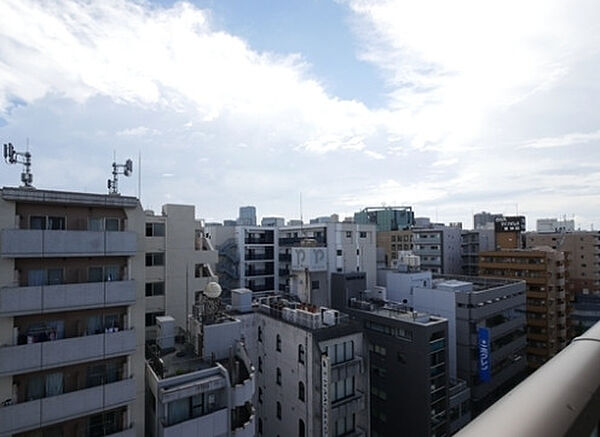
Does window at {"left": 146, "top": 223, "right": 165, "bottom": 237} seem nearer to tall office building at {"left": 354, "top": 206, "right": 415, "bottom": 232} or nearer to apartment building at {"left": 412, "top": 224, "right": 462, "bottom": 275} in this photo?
apartment building at {"left": 412, "top": 224, "right": 462, "bottom": 275}

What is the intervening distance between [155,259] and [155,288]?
224cm

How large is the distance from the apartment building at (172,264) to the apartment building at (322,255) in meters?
10.7

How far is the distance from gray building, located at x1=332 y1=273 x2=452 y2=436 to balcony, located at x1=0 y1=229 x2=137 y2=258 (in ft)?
66.8

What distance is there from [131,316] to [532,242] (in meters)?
91.3

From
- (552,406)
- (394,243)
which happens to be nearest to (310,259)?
(552,406)

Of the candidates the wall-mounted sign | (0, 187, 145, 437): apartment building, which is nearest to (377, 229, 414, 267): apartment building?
the wall-mounted sign

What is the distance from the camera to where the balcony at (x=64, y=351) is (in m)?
13.3

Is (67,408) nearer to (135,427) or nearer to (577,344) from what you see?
(135,427)

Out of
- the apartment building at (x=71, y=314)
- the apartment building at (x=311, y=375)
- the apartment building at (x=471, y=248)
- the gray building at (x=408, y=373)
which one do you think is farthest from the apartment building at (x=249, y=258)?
the apartment building at (x=471, y=248)

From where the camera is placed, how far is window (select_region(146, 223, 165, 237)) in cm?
2841

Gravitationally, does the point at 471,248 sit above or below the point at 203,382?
above

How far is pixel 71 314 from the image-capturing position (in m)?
15.0

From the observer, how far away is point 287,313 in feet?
79.9

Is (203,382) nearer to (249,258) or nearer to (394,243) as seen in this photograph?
(249,258)
